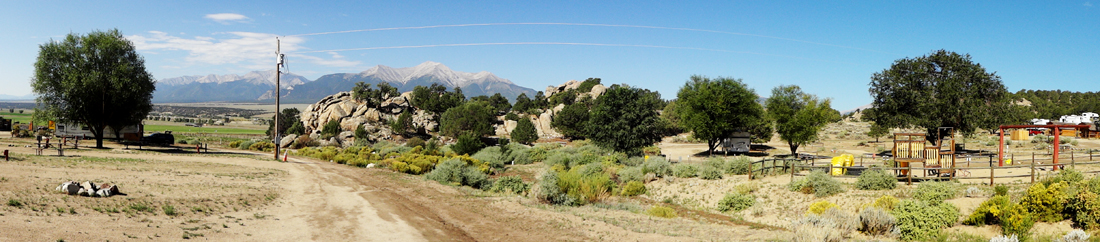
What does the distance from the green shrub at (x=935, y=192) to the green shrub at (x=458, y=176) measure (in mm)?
17416

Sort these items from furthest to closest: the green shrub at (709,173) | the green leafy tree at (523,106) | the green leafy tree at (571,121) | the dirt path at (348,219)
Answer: the green leafy tree at (523,106), the green leafy tree at (571,121), the green shrub at (709,173), the dirt path at (348,219)

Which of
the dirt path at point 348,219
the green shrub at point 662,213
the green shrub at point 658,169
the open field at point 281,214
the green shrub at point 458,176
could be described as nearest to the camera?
the open field at point 281,214

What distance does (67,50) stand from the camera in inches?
1364

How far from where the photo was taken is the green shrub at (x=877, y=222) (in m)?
13.6

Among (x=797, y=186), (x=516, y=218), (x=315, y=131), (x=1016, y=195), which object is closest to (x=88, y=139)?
(x=315, y=131)

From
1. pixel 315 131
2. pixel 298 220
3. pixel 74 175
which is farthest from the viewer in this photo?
pixel 315 131

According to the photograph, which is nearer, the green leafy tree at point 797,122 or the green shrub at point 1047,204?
the green shrub at point 1047,204

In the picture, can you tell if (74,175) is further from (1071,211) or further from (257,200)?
(1071,211)

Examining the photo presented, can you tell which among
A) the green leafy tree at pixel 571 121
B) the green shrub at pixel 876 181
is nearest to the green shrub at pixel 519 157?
the green shrub at pixel 876 181

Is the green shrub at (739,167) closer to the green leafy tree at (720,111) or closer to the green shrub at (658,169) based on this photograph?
the green shrub at (658,169)

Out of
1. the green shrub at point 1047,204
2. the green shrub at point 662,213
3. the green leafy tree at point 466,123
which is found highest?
the green leafy tree at point 466,123

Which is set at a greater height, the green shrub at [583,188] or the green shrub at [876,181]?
the green shrub at [876,181]

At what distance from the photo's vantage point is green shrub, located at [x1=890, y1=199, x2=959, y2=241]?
1327cm

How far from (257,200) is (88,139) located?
41.4 meters
